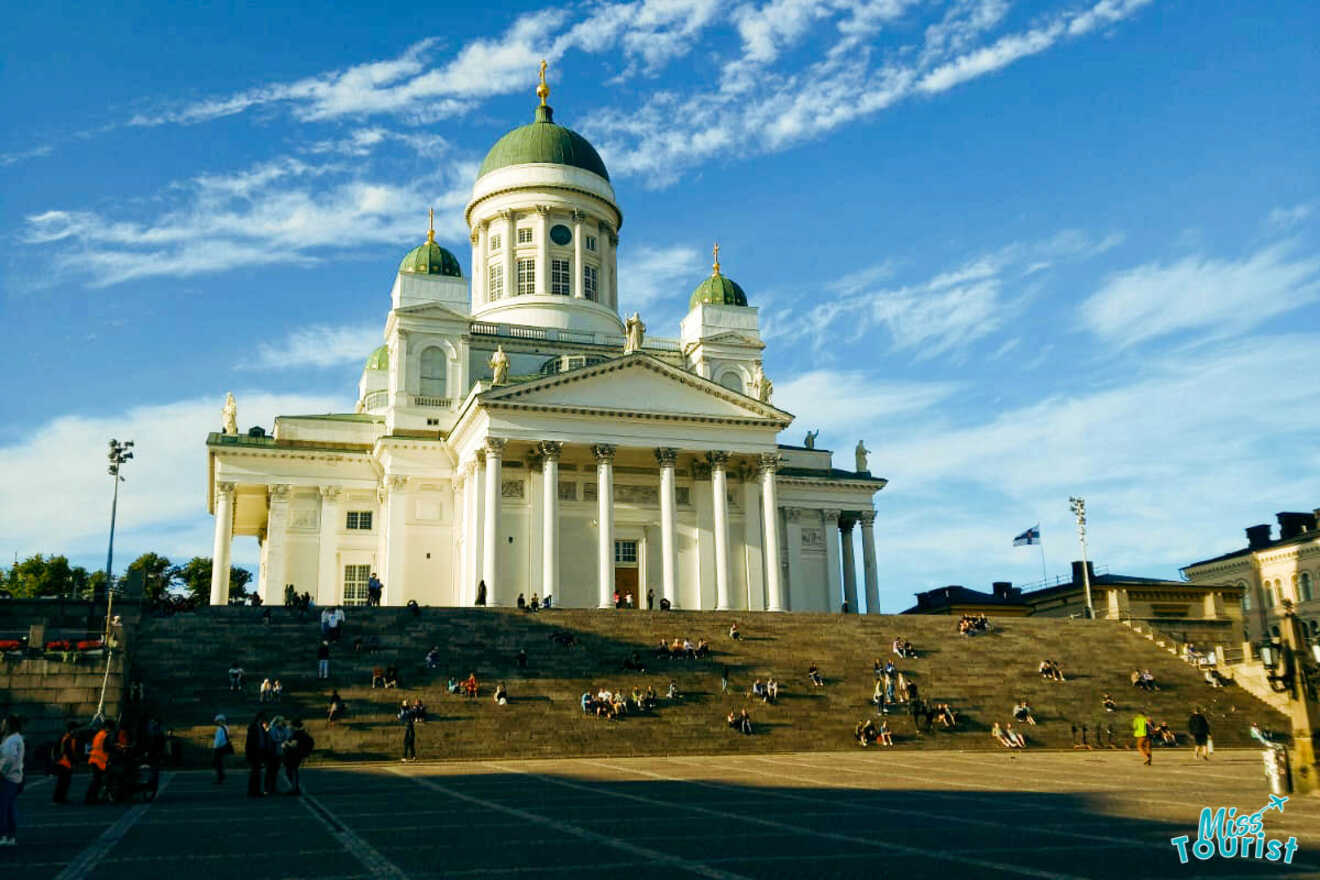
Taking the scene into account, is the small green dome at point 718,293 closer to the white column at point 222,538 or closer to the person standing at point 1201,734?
the white column at point 222,538

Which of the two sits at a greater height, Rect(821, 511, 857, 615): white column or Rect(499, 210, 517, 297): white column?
Rect(499, 210, 517, 297): white column

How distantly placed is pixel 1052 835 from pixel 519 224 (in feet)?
191

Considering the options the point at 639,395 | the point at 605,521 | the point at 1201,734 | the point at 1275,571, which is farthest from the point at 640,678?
the point at 1275,571

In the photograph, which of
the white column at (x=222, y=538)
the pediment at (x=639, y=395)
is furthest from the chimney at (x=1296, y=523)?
the white column at (x=222, y=538)

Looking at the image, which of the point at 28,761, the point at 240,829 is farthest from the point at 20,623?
the point at 240,829

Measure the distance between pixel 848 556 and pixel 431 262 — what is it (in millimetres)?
27265

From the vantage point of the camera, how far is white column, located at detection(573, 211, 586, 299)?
66.7 meters

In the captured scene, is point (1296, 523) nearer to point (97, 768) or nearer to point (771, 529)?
point (771, 529)

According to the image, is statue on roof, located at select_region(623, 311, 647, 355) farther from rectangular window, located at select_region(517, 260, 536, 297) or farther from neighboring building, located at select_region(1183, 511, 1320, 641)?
neighboring building, located at select_region(1183, 511, 1320, 641)

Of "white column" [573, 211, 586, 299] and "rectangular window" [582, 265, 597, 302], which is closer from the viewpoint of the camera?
"white column" [573, 211, 586, 299]

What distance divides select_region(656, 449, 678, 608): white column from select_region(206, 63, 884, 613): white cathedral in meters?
0.11

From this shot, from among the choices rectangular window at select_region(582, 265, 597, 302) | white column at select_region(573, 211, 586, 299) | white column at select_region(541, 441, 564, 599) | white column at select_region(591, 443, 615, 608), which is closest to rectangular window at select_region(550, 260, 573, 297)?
white column at select_region(573, 211, 586, 299)

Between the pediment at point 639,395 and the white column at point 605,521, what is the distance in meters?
1.91

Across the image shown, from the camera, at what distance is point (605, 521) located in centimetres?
5100
